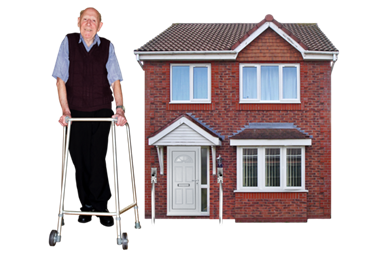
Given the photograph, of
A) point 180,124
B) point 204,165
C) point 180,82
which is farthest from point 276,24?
point 204,165

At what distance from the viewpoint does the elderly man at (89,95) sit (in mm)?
10227

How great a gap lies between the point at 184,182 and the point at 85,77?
4.91 m

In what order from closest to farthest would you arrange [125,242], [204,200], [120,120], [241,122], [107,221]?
[125,242]
[120,120]
[107,221]
[241,122]
[204,200]

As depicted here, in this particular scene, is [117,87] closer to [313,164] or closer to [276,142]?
[276,142]

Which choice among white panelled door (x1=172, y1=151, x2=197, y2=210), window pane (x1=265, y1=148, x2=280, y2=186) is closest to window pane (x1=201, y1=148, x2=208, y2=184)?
white panelled door (x1=172, y1=151, x2=197, y2=210)

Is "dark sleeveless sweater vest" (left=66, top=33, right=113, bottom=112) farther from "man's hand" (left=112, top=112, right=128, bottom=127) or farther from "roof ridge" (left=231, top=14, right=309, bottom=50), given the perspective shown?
"roof ridge" (left=231, top=14, right=309, bottom=50)

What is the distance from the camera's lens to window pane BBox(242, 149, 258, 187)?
13609 millimetres

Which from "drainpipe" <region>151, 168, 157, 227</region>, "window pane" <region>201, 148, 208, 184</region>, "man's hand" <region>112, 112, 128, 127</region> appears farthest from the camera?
"window pane" <region>201, 148, 208, 184</region>

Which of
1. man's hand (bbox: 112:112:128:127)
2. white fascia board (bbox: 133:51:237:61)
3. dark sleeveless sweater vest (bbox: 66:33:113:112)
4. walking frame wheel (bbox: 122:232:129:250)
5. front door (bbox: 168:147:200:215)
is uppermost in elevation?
white fascia board (bbox: 133:51:237:61)

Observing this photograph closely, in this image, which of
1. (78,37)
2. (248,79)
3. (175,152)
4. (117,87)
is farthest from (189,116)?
(78,37)

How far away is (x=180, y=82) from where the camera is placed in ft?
45.3

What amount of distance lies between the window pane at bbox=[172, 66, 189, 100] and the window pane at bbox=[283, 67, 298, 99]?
9.37 ft

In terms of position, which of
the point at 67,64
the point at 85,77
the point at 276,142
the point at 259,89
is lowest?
the point at 276,142

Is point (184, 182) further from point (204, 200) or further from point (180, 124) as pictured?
point (180, 124)
